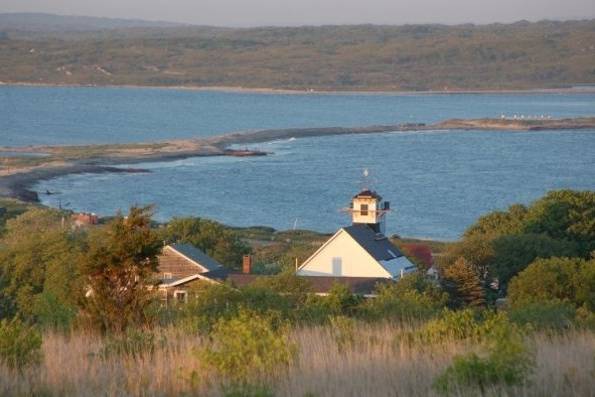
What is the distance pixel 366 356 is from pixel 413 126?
11943cm

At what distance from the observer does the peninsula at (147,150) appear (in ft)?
236

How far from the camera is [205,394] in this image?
651cm

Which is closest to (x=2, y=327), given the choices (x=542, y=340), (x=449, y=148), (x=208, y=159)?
(x=542, y=340)

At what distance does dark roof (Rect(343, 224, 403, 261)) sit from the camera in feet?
86.5

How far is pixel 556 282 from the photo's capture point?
2009cm

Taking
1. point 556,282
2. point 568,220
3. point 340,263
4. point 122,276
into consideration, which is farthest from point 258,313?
point 568,220

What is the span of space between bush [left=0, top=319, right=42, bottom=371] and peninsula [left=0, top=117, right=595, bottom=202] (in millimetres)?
52163

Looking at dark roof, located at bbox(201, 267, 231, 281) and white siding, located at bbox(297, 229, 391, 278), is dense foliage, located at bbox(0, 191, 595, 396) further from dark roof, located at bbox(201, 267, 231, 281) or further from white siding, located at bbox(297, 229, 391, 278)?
dark roof, located at bbox(201, 267, 231, 281)

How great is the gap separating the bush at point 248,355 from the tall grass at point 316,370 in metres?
0.08

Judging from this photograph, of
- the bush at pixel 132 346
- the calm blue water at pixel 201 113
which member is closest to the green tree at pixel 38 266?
the bush at pixel 132 346

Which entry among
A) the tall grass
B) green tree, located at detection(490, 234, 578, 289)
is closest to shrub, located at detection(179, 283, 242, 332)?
the tall grass

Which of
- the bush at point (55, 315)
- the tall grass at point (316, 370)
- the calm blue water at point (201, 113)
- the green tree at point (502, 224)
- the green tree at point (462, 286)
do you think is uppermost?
the calm blue water at point (201, 113)

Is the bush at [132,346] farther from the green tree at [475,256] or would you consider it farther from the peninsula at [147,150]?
the peninsula at [147,150]

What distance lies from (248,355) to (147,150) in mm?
87022
